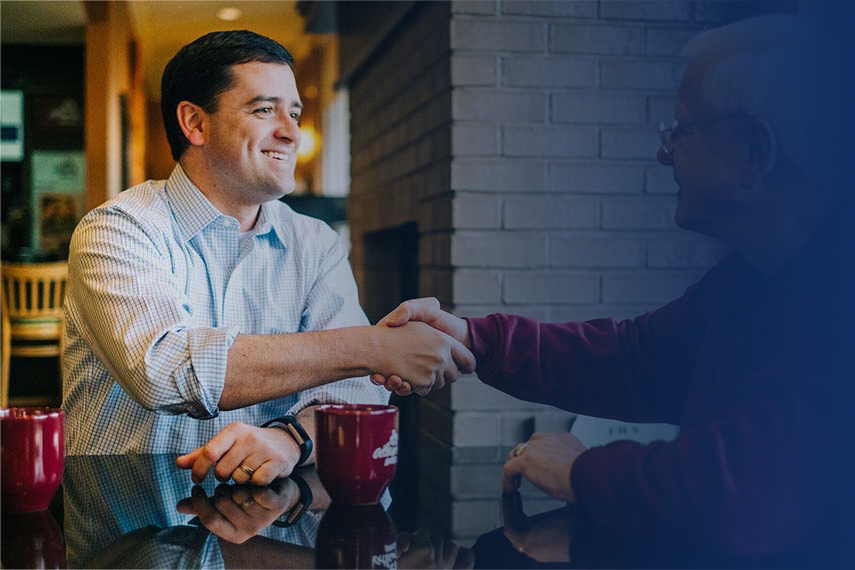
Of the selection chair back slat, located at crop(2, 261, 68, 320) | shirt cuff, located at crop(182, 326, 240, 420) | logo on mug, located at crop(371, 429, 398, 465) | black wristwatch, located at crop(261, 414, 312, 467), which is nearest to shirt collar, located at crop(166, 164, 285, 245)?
shirt cuff, located at crop(182, 326, 240, 420)

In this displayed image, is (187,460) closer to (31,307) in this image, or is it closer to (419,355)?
(419,355)

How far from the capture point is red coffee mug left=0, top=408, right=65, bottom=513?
32.6 inches

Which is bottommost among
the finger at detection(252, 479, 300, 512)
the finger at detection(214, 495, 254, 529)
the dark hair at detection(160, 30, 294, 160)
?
the finger at detection(252, 479, 300, 512)

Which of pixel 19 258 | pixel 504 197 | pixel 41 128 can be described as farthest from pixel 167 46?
pixel 504 197

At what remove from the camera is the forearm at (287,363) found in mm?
1139

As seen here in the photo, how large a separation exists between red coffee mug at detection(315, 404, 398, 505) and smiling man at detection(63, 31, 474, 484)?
0.18 m

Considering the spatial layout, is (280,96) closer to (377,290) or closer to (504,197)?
(504,197)

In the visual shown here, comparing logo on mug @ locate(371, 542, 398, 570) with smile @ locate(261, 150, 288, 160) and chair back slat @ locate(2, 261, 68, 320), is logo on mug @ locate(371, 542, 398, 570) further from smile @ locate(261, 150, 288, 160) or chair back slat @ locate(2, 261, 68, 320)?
chair back slat @ locate(2, 261, 68, 320)

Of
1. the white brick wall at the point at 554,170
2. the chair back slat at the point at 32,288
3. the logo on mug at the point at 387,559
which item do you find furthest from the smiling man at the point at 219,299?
the chair back slat at the point at 32,288

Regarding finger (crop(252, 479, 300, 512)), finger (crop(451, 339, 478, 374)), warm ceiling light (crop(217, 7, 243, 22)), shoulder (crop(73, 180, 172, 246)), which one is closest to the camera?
finger (crop(252, 479, 300, 512))

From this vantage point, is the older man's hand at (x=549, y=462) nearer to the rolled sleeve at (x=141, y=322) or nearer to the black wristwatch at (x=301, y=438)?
the black wristwatch at (x=301, y=438)

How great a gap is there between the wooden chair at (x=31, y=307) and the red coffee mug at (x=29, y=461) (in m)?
3.80

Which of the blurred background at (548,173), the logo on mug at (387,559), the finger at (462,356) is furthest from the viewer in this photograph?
the blurred background at (548,173)

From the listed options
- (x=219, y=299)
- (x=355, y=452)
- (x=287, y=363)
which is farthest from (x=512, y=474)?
(x=219, y=299)
